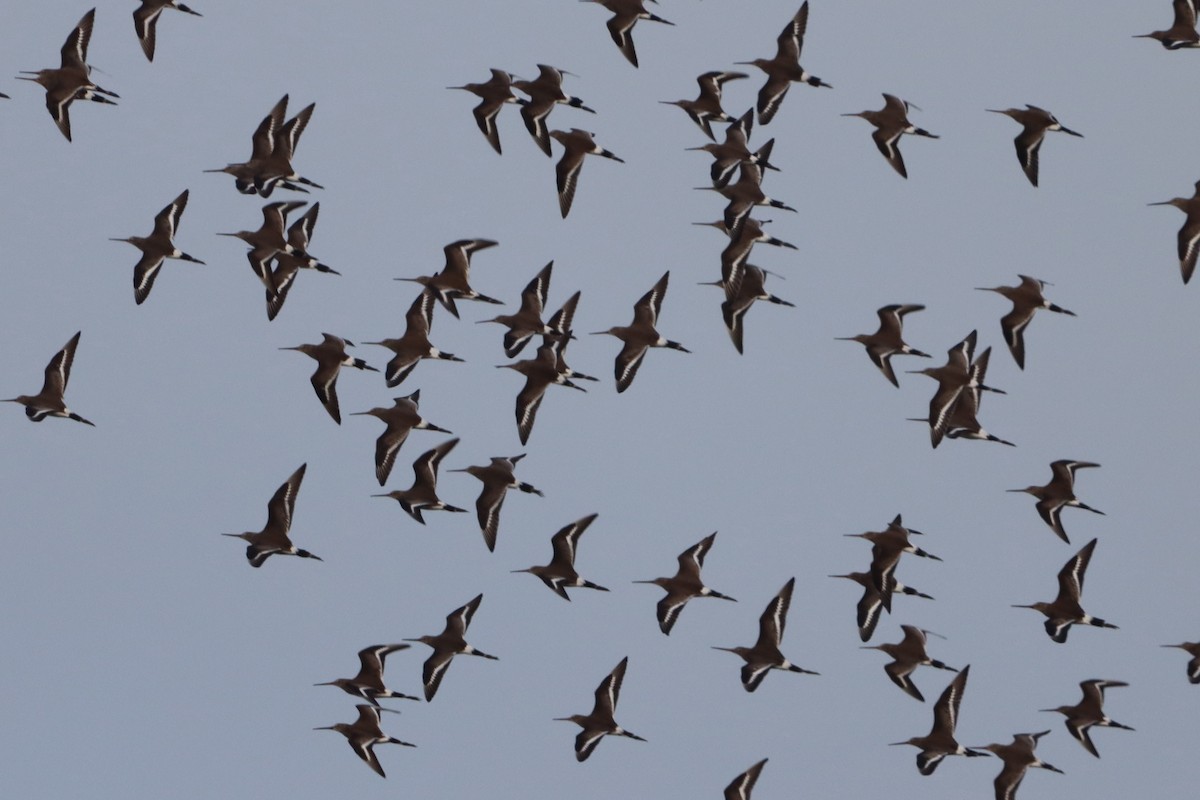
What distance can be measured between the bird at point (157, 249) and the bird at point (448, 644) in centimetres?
578

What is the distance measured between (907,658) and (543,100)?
28.7 ft

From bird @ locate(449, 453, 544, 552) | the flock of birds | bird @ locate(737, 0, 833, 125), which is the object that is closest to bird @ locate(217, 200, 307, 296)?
the flock of birds

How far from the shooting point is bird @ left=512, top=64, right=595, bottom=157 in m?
25.7

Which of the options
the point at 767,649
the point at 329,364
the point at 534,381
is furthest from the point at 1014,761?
the point at 329,364

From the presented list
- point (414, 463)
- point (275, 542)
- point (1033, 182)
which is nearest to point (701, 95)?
point (1033, 182)

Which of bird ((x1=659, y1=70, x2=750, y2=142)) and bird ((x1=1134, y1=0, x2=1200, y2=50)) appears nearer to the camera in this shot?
bird ((x1=1134, y1=0, x2=1200, y2=50))

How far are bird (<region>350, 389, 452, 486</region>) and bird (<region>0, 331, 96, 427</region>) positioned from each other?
371 cm

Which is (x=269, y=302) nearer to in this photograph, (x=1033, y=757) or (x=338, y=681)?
(x=338, y=681)

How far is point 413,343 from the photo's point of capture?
2650 cm

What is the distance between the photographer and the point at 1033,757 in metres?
25.1

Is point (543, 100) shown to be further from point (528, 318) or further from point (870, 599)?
point (870, 599)

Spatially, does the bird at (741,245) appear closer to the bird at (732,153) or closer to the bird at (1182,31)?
the bird at (732,153)

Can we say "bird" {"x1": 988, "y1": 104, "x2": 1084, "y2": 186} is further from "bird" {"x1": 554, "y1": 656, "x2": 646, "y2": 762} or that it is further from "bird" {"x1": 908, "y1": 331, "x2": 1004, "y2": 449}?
"bird" {"x1": 554, "y1": 656, "x2": 646, "y2": 762}

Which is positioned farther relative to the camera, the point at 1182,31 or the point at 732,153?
the point at 732,153
